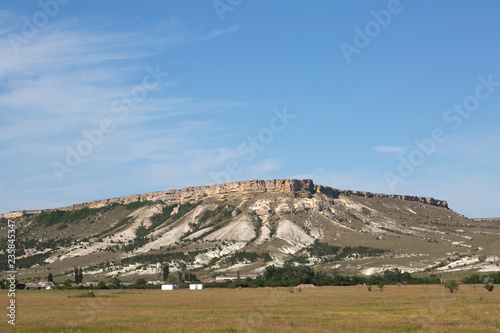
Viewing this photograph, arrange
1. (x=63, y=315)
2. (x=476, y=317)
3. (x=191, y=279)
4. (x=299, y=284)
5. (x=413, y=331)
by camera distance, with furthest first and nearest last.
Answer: (x=191, y=279), (x=299, y=284), (x=63, y=315), (x=476, y=317), (x=413, y=331)

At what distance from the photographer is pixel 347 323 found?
44312mm

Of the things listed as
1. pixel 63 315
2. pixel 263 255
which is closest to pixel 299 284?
pixel 263 255

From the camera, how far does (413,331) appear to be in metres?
39.6

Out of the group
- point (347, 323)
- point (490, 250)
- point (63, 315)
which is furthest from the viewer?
point (490, 250)

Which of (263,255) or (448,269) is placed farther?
(263,255)

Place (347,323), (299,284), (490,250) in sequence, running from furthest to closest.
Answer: (490,250)
(299,284)
(347,323)

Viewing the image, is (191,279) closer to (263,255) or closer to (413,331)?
(263,255)

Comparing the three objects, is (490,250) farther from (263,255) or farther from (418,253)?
(263,255)

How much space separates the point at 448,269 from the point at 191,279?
70.2 meters

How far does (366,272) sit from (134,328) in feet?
416

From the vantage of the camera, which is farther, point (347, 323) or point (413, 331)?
point (347, 323)

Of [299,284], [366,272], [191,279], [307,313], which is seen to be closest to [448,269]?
[366,272]

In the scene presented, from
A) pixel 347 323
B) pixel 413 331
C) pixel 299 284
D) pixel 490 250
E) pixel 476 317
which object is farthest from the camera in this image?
pixel 490 250

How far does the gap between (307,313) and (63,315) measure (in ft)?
74.7
